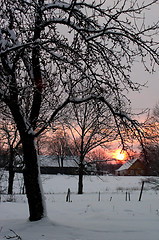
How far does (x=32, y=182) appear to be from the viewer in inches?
246

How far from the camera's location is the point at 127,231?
19.0ft

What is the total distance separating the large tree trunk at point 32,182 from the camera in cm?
620

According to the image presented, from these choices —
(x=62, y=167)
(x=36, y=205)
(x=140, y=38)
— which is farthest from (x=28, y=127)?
(x=62, y=167)

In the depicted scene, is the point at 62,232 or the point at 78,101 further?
the point at 78,101

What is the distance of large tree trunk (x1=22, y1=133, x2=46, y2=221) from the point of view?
20.3 ft

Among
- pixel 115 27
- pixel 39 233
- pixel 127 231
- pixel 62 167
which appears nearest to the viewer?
pixel 39 233

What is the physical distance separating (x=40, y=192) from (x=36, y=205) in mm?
354

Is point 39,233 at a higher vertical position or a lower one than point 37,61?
lower

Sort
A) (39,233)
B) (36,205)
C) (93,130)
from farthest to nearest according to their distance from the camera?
1. (93,130)
2. (36,205)
3. (39,233)

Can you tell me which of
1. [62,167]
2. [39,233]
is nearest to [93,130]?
[39,233]

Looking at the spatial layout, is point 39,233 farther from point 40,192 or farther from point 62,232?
point 40,192

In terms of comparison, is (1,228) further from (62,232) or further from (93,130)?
(93,130)

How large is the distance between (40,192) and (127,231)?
254 cm

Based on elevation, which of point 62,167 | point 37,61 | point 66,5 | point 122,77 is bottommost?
point 62,167
